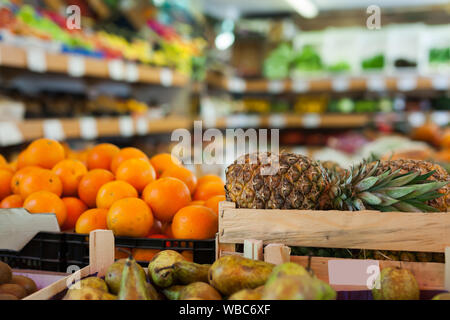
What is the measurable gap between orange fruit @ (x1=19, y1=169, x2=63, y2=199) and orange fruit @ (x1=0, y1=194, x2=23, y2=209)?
Result: 2cm

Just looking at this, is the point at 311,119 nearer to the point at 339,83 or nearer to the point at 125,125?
the point at 339,83

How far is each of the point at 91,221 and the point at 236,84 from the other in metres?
5.56

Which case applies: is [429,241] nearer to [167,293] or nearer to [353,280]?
[353,280]

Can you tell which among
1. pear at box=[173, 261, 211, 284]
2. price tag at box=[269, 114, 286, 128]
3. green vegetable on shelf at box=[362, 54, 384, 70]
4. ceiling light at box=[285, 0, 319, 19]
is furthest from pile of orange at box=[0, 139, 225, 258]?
green vegetable on shelf at box=[362, 54, 384, 70]

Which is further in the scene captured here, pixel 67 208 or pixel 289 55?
pixel 289 55

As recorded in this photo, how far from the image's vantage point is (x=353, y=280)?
2.99ft

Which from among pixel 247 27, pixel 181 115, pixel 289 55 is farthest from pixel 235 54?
pixel 181 115

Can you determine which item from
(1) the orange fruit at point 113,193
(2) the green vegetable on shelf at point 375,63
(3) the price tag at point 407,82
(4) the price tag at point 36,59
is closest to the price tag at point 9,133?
(4) the price tag at point 36,59

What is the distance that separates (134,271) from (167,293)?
0.45ft

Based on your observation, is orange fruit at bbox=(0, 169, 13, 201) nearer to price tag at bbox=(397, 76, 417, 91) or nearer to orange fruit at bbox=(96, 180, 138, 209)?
orange fruit at bbox=(96, 180, 138, 209)

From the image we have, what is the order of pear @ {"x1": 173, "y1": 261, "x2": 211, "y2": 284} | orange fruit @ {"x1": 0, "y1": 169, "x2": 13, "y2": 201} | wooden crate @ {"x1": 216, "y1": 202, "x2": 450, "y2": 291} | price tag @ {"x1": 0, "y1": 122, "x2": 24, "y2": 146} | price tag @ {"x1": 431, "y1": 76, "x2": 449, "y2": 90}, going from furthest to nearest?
price tag @ {"x1": 431, "y1": 76, "x2": 449, "y2": 90} < price tag @ {"x1": 0, "y1": 122, "x2": 24, "y2": 146} < orange fruit @ {"x1": 0, "y1": 169, "x2": 13, "y2": 201} < wooden crate @ {"x1": 216, "y1": 202, "x2": 450, "y2": 291} < pear @ {"x1": 173, "y1": 261, "x2": 211, "y2": 284}

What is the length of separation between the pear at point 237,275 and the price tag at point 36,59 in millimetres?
2241

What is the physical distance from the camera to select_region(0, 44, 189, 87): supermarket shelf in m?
2.51

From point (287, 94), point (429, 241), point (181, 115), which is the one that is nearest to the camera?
point (429, 241)
